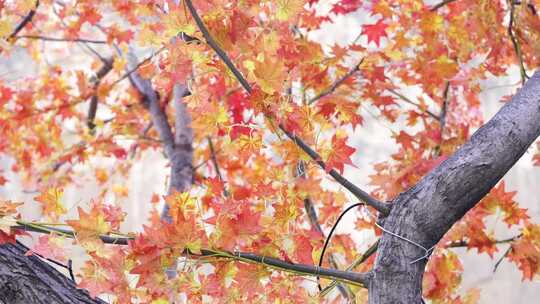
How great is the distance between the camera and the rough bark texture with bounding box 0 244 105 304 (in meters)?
1.12

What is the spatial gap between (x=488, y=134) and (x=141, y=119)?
205 centimetres

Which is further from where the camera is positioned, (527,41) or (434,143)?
(434,143)

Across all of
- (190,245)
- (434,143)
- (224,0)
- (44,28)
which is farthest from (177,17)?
(44,28)

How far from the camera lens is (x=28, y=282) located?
3.71 feet

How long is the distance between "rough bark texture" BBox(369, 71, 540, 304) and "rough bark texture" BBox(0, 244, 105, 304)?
515mm

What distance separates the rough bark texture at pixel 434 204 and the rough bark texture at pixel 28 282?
515mm

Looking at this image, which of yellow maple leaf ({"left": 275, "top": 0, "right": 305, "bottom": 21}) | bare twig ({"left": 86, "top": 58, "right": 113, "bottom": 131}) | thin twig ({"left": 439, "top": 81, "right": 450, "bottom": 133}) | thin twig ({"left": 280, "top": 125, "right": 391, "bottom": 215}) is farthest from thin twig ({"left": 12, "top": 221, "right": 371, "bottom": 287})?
bare twig ({"left": 86, "top": 58, "right": 113, "bottom": 131})

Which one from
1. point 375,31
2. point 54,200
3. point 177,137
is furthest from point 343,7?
point 54,200

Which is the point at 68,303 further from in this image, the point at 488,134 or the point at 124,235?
the point at 488,134

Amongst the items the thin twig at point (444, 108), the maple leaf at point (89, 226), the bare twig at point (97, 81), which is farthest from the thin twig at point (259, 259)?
the bare twig at point (97, 81)

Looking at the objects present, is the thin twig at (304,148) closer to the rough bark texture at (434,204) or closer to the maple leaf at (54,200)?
the rough bark texture at (434,204)

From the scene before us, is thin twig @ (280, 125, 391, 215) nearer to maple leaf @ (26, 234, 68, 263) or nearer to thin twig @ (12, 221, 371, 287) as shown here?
thin twig @ (12, 221, 371, 287)

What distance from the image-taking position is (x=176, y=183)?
2.38m

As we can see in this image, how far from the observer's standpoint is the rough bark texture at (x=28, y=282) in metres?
1.12
